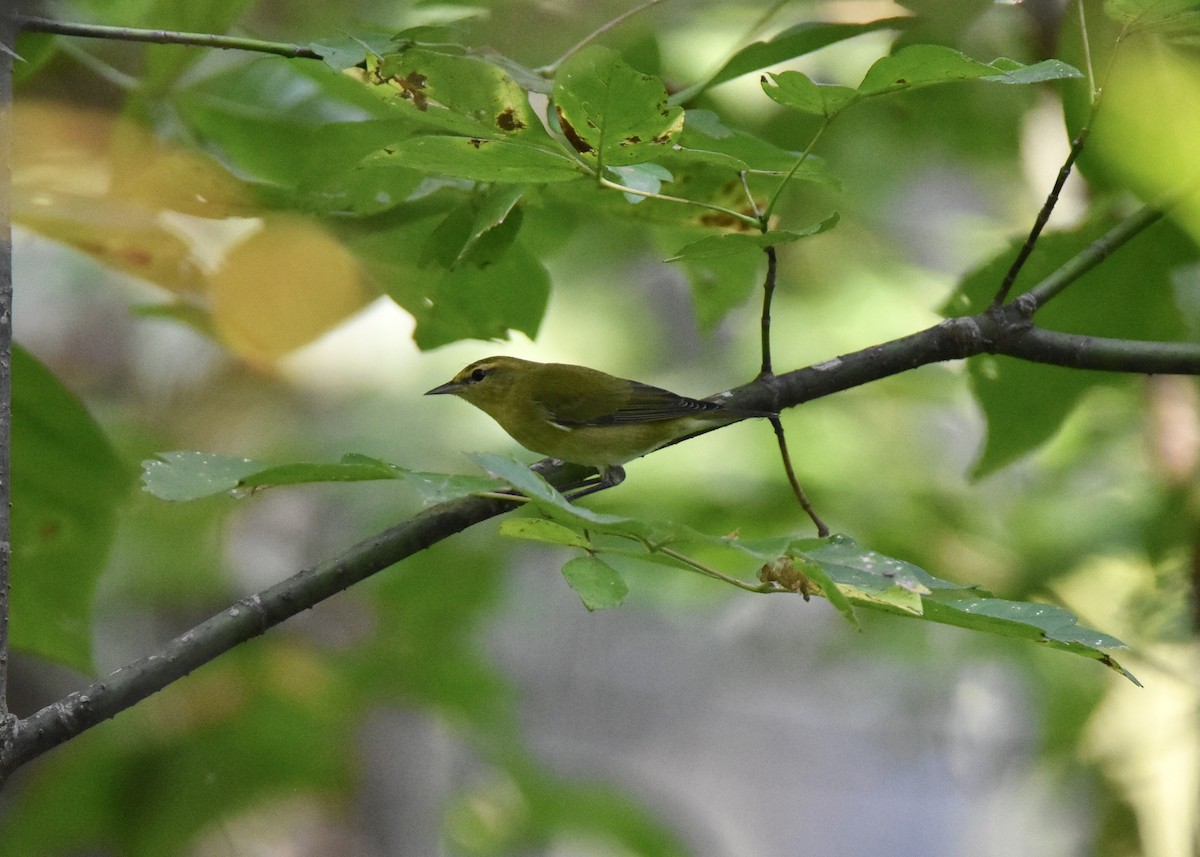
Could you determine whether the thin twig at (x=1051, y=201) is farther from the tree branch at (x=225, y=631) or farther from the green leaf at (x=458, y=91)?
the tree branch at (x=225, y=631)

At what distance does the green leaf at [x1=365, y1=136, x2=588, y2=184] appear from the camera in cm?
100

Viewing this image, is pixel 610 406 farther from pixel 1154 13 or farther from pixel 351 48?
pixel 1154 13

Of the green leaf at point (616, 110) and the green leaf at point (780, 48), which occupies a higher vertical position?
the green leaf at point (780, 48)

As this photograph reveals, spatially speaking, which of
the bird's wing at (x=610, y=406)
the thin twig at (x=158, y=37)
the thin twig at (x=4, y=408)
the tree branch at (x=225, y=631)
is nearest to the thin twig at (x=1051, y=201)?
the tree branch at (x=225, y=631)

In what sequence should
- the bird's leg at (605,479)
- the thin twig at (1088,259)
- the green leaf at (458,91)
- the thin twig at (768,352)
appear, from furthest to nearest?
the bird's leg at (605,479), the thin twig at (1088,259), the thin twig at (768,352), the green leaf at (458,91)

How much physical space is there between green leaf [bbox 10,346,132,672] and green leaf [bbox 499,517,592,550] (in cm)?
88

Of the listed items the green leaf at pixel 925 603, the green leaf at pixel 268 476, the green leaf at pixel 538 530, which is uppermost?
the green leaf at pixel 925 603

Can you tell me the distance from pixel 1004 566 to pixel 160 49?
2053mm

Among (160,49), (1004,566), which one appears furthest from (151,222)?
(1004,566)

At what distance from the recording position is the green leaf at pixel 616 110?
38.3 inches

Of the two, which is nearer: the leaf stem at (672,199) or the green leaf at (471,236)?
the leaf stem at (672,199)

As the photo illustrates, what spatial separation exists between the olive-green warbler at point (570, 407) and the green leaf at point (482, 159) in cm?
131

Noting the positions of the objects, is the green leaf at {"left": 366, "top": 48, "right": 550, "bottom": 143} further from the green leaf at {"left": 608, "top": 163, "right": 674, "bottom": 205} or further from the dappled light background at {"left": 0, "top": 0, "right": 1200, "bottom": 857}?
the dappled light background at {"left": 0, "top": 0, "right": 1200, "bottom": 857}

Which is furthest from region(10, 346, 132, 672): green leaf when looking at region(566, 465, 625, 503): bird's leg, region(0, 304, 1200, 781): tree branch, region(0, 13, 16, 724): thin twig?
region(566, 465, 625, 503): bird's leg
